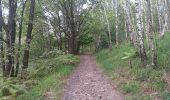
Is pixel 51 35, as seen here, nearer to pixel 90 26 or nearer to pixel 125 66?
pixel 90 26

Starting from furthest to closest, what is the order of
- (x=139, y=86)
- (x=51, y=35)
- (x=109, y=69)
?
1. (x=51, y=35)
2. (x=109, y=69)
3. (x=139, y=86)

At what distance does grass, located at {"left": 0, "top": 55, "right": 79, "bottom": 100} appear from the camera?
996 cm

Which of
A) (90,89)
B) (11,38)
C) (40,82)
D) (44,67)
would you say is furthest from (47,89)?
(11,38)

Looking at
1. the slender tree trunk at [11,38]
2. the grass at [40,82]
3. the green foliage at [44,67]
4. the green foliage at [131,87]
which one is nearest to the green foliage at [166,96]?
the green foliage at [131,87]

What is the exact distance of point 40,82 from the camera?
12.1m

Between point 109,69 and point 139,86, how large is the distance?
4.76m

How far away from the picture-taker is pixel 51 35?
3466cm

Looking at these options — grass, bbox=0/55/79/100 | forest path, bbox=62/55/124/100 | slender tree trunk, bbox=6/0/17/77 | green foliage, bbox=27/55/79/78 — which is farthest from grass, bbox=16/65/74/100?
slender tree trunk, bbox=6/0/17/77

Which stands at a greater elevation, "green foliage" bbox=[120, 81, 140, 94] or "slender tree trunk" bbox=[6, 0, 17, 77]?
"slender tree trunk" bbox=[6, 0, 17, 77]

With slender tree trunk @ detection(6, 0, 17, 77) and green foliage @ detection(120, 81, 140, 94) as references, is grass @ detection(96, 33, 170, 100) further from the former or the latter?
slender tree trunk @ detection(6, 0, 17, 77)

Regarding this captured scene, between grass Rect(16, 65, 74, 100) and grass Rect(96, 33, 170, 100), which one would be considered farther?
grass Rect(16, 65, 74, 100)

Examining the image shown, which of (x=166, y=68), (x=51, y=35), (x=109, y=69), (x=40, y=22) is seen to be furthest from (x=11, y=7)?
(x=51, y=35)

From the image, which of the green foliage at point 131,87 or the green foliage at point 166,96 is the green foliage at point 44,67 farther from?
the green foliage at point 166,96

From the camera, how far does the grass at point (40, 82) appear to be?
9.96m
